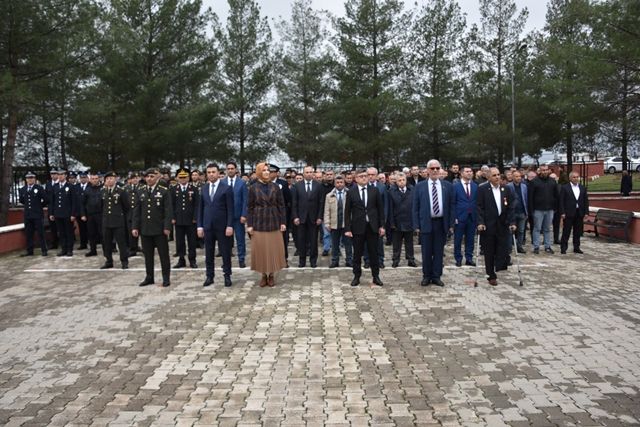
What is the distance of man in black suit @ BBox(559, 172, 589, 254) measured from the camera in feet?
40.9

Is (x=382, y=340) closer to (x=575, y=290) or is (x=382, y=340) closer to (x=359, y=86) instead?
(x=575, y=290)

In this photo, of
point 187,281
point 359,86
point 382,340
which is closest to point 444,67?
point 359,86

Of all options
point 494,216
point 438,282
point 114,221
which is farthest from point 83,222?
point 494,216

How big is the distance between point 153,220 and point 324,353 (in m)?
4.58

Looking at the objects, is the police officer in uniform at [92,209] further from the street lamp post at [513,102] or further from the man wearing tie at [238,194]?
the street lamp post at [513,102]

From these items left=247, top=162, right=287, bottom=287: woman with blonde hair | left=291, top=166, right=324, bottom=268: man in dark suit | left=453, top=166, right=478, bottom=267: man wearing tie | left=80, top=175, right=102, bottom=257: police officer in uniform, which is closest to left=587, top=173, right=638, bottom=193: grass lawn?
left=453, top=166, right=478, bottom=267: man wearing tie

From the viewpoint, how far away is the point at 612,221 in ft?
47.7

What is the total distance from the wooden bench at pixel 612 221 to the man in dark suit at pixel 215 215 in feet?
32.9

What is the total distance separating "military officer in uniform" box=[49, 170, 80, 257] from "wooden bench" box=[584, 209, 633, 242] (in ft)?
43.0

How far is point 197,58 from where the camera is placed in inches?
1119

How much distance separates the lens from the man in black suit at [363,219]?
29.7ft

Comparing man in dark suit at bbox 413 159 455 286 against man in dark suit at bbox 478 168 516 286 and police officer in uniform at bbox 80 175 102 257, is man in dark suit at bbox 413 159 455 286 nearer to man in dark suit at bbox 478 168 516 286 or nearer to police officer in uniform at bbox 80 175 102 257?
man in dark suit at bbox 478 168 516 286

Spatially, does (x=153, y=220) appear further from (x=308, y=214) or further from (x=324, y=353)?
(x=324, y=353)

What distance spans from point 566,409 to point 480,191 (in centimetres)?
543
